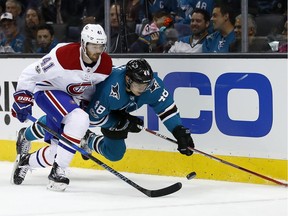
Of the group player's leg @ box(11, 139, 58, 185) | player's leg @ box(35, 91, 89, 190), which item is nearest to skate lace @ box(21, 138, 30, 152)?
player's leg @ box(11, 139, 58, 185)

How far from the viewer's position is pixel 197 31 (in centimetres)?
678

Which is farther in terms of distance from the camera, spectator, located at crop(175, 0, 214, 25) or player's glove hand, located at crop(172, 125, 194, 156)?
spectator, located at crop(175, 0, 214, 25)

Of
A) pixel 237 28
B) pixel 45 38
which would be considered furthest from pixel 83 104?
pixel 45 38

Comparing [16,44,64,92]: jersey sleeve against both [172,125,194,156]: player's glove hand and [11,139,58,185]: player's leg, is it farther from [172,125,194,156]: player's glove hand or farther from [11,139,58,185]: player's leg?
[172,125,194,156]: player's glove hand

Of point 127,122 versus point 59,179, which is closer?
point 59,179

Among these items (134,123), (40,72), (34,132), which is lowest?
(34,132)

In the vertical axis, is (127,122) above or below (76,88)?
below

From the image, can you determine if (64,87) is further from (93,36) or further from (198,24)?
(198,24)

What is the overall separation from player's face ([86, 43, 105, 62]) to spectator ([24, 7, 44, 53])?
65.5 inches

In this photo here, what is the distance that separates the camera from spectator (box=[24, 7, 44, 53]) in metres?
7.79

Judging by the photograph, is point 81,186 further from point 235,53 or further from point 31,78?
point 235,53

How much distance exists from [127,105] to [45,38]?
1.65m

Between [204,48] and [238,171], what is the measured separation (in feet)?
2.93

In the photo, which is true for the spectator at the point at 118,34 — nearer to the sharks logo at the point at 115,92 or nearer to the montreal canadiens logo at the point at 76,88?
the montreal canadiens logo at the point at 76,88
